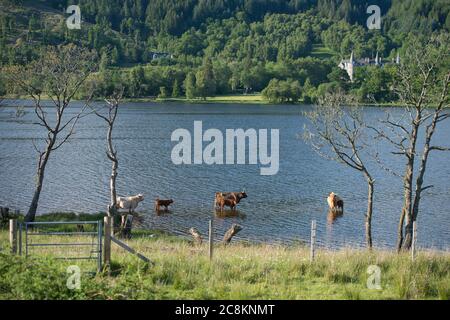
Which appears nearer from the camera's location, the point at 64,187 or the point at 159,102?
the point at 64,187

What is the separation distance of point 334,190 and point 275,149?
29126mm

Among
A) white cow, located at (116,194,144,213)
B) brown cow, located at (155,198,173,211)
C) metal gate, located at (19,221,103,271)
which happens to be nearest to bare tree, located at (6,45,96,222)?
metal gate, located at (19,221,103,271)

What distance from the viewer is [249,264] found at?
19.2m

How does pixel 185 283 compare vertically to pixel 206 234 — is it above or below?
above

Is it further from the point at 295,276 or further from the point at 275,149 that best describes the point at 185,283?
the point at 275,149

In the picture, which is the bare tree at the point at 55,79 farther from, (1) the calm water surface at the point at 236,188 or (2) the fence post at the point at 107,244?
→ (2) the fence post at the point at 107,244

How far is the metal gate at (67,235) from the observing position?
18625 millimetres

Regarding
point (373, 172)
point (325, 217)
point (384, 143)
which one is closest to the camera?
point (325, 217)

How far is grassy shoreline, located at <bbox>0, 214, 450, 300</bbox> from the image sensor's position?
1541 centimetres

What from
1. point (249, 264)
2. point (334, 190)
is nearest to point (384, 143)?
point (334, 190)

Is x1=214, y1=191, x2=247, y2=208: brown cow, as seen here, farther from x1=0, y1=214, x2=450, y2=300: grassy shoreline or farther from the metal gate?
x1=0, y1=214, x2=450, y2=300: grassy shoreline

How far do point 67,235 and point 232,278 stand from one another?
13.4 meters

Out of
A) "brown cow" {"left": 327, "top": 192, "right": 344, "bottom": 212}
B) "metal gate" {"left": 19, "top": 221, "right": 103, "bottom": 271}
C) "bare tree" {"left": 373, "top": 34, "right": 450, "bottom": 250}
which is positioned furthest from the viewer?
"brown cow" {"left": 327, "top": 192, "right": 344, "bottom": 212}

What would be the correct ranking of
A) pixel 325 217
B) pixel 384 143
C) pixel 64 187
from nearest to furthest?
1. pixel 325 217
2. pixel 64 187
3. pixel 384 143
